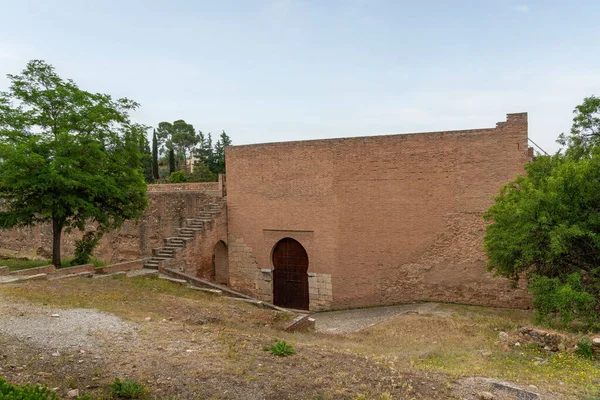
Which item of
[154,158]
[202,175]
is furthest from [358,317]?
[154,158]

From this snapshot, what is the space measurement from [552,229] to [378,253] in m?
6.97

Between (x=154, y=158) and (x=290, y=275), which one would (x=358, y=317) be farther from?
(x=154, y=158)

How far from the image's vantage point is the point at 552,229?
931 cm

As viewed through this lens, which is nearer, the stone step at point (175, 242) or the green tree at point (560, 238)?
the green tree at point (560, 238)

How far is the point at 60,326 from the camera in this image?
812 cm

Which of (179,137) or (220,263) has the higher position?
(179,137)

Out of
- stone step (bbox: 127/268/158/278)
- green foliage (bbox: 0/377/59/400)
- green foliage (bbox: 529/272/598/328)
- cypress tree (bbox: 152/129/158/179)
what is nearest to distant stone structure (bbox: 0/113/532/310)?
stone step (bbox: 127/268/158/278)

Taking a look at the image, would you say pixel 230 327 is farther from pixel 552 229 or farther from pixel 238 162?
pixel 238 162

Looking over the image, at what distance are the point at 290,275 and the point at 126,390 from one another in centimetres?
1215

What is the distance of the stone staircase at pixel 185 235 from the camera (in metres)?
16.1

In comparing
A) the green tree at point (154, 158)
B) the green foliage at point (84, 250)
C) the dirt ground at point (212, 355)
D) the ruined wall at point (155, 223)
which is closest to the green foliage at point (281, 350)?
the dirt ground at point (212, 355)

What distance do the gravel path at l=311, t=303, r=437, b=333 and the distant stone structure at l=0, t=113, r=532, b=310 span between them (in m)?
0.50

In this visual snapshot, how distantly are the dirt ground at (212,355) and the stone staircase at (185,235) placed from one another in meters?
4.44

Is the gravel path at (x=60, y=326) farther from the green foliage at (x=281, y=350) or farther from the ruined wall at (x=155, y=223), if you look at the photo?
Answer: the ruined wall at (x=155, y=223)
